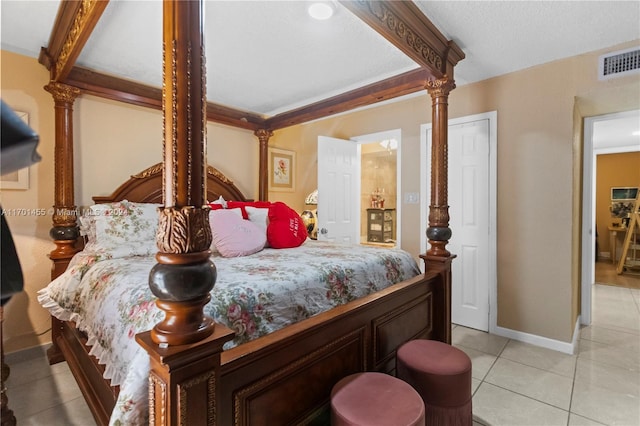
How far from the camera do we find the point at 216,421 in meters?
0.95

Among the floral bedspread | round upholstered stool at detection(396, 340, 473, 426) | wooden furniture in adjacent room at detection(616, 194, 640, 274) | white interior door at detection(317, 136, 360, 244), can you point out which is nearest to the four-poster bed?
the floral bedspread

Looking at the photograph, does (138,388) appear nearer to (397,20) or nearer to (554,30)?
(397,20)

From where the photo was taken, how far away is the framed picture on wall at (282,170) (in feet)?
13.9

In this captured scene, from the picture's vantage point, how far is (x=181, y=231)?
839mm

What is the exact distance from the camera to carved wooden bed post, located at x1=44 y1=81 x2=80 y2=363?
93.4 inches

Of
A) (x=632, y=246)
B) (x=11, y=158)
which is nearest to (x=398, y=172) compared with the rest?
(x=11, y=158)

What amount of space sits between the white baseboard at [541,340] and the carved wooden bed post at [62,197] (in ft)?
12.0

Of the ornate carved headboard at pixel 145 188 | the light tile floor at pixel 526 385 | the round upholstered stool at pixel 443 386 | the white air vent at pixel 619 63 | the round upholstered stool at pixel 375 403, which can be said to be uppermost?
the white air vent at pixel 619 63

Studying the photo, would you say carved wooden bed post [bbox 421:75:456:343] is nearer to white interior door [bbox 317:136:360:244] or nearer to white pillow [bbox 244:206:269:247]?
white pillow [bbox 244:206:269:247]

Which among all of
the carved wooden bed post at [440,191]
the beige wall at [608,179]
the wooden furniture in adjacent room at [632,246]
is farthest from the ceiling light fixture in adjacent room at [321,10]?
the beige wall at [608,179]

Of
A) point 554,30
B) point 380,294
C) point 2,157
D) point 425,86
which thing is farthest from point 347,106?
point 2,157

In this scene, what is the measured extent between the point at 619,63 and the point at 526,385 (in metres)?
2.43

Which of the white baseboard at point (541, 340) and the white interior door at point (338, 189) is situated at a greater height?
the white interior door at point (338, 189)

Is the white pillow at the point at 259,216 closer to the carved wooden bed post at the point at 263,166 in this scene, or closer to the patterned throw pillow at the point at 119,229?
the patterned throw pillow at the point at 119,229
